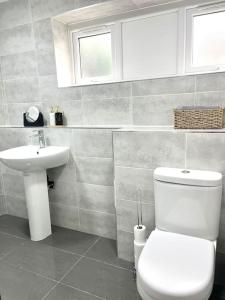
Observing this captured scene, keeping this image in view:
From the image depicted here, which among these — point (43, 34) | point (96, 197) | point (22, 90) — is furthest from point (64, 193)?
point (43, 34)

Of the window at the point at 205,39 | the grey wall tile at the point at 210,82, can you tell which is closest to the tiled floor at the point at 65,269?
the grey wall tile at the point at 210,82

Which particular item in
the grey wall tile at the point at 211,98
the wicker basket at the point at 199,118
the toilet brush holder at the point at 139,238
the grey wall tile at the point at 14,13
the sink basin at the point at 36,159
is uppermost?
the grey wall tile at the point at 14,13

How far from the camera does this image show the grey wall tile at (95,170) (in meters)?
1.97

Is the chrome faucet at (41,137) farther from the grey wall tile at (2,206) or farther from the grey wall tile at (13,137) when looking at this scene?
the grey wall tile at (2,206)

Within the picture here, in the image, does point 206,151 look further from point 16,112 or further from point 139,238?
point 16,112

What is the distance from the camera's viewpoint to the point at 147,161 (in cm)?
157

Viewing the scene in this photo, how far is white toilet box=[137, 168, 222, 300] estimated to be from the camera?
3.31ft

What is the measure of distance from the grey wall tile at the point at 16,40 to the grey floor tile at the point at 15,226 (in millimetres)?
1776

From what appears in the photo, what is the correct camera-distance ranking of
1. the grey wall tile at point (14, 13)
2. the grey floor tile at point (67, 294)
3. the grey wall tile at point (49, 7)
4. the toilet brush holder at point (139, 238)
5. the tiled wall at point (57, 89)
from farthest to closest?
1. the grey wall tile at point (14, 13)
2. the grey wall tile at point (49, 7)
3. the tiled wall at point (57, 89)
4. the toilet brush holder at point (139, 238)
5. the grey floor tile at point (67, 294)

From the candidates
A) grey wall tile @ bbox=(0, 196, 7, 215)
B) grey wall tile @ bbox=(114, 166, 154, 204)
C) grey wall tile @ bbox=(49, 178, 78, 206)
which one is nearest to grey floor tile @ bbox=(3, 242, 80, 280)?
grey wall tile @ bbox=(49, 178, 78, 206)

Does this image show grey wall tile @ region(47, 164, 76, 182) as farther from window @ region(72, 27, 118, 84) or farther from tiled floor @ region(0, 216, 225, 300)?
window @ region(72, 27, 118, 84)

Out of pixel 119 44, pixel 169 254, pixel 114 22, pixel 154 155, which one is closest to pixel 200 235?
pixel 169 254

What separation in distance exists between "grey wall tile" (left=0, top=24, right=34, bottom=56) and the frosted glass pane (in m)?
1.51

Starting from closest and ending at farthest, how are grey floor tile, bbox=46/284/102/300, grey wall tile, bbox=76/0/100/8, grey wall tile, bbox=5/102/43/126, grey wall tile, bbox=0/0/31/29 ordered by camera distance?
grey floor tile, bbox=46/284/102/300 → grey wall tile, bbox=76/0/100/8 → grey wall tile, bbox=0/0/31/29 → grey wall tile, bbox=5/102/43/126
